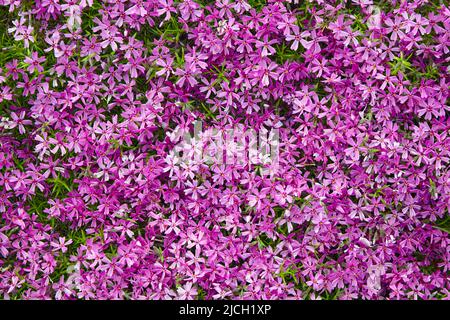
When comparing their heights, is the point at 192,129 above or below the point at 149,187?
above

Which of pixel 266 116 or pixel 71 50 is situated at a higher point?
pixel 71 50

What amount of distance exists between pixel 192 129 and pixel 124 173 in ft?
1.10

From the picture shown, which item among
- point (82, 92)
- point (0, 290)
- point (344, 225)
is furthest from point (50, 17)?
point (344, 225)

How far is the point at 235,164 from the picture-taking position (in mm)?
2055

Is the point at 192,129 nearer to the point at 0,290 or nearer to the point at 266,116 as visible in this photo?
the point at 266,116

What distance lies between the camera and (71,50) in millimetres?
2078

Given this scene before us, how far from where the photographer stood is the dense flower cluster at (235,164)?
6.71ft

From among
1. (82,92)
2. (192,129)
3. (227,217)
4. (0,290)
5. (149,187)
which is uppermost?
(82,92)

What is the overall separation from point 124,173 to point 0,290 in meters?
0.74

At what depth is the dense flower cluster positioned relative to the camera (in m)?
2.04

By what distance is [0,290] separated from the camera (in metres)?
2.15

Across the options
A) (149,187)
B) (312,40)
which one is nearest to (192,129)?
(149,187)

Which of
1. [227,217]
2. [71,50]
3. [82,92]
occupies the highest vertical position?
[71,50]

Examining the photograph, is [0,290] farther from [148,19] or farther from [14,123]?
[148,19]
